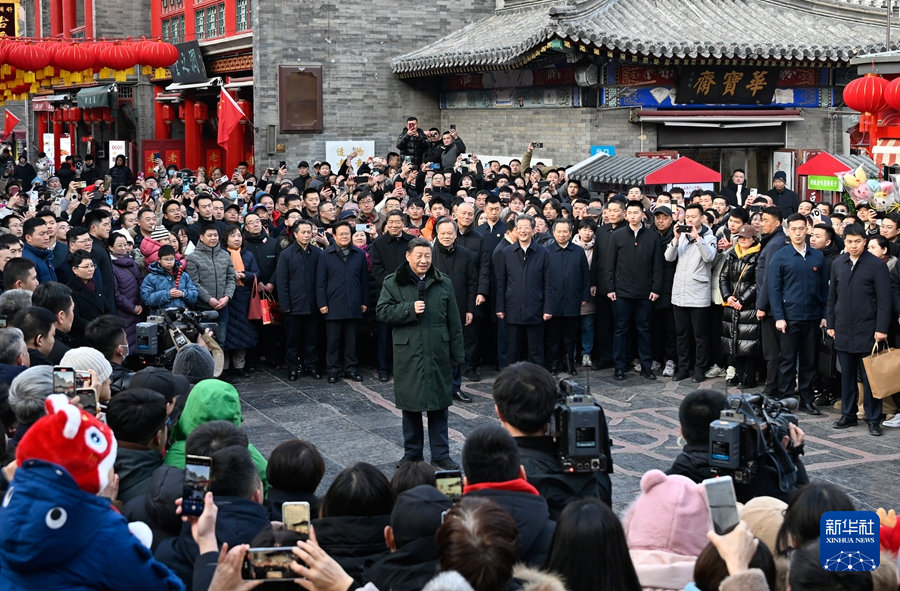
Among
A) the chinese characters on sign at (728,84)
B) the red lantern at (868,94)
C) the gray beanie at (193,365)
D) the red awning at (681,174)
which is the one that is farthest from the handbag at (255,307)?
the chinese characters on sign at (728,84)

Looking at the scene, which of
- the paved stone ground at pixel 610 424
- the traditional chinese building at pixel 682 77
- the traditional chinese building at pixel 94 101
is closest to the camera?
Result: the paved stone ground at pixel 610 424

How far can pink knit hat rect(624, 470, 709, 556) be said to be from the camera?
3.87m

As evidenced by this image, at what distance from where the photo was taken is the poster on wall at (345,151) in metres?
21.4

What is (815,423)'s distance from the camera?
30.4 feet

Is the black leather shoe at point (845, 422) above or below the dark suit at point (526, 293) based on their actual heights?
below

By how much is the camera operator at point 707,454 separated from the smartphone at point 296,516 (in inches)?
72.2

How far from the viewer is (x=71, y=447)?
3.21 metres

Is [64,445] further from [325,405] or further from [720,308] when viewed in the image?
[720,308]

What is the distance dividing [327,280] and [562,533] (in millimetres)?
7565

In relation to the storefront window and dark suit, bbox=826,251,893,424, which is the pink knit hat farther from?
the storefront window

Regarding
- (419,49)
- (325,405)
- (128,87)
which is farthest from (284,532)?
(128,87)

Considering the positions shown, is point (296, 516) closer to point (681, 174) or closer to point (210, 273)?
point (210, 273)

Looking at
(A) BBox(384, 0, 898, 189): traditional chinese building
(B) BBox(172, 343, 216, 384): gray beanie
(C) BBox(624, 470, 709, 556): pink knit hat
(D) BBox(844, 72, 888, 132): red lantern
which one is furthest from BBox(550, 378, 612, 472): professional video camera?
(A) BBox(384, 0, 898, 189): traditional chinese building

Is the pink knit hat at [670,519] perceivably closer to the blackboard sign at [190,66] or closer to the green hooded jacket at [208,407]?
the green hooded jacket at [208,407]
